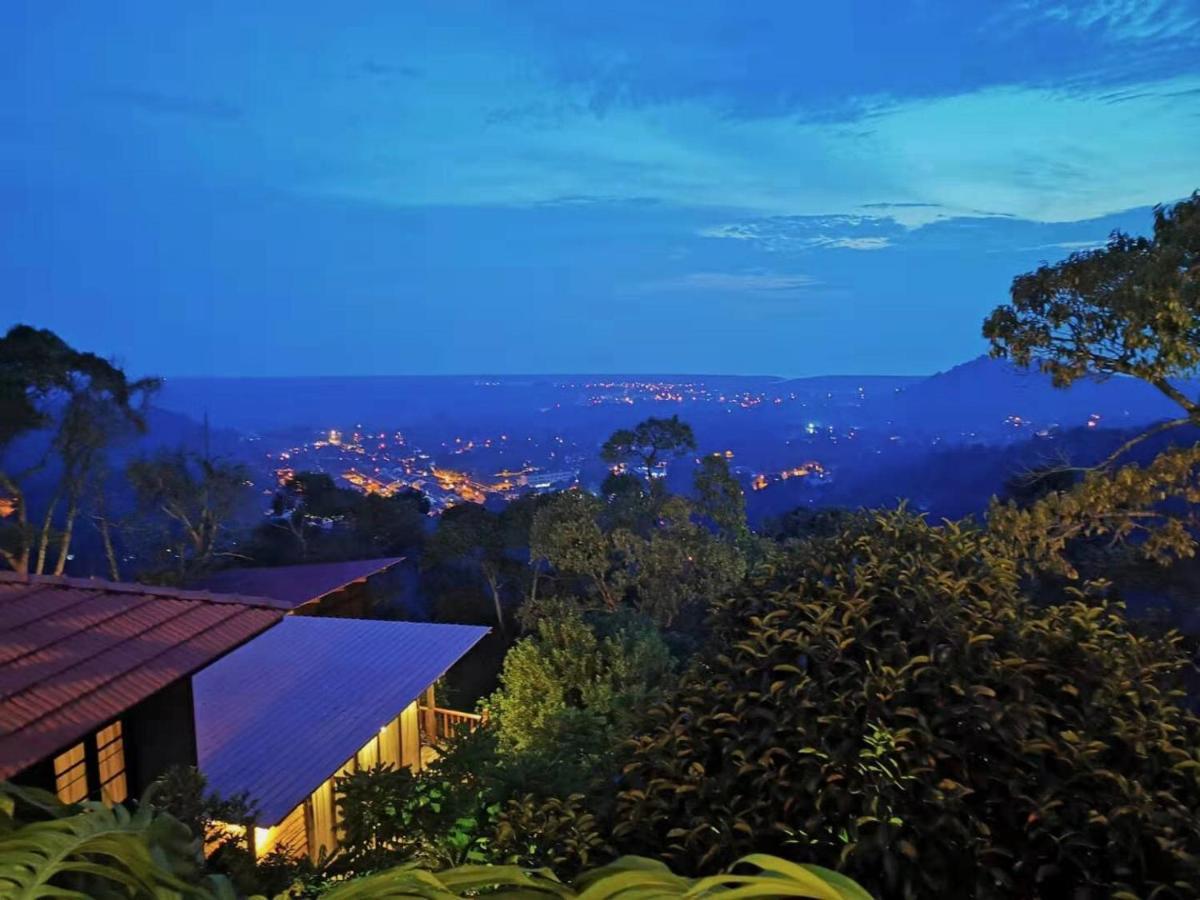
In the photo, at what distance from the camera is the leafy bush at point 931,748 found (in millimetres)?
2182

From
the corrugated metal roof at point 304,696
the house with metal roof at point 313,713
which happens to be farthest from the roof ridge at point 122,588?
the corrugated metal roof at point 304,696

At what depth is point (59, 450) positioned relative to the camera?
48.3 feet

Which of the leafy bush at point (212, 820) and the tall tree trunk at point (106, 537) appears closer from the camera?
the leafy bush at point (212, 820)

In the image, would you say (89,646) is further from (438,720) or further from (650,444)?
(650,444)

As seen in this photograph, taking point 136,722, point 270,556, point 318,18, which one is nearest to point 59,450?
point 270,556

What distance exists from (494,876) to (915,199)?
5654cm

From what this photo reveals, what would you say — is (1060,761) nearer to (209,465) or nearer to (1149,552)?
(1149,552)

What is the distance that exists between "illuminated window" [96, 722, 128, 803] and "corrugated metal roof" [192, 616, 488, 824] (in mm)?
1258

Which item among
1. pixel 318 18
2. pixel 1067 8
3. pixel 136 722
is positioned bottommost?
pixel 136 722

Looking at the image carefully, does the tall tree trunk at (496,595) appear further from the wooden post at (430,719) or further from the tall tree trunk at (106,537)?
the tall tree trunk at (106,537)

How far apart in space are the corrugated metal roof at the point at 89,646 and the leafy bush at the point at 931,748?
8.41 feet

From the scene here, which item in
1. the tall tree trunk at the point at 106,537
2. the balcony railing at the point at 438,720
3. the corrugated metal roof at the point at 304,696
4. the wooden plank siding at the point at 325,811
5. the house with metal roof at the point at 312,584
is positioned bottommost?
the balcony railing at the point at 438,720

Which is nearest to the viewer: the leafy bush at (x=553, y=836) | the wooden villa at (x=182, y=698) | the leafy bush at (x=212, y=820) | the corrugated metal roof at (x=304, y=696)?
the leafy bush at (x=553, y=836)

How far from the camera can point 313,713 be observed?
7.95m
